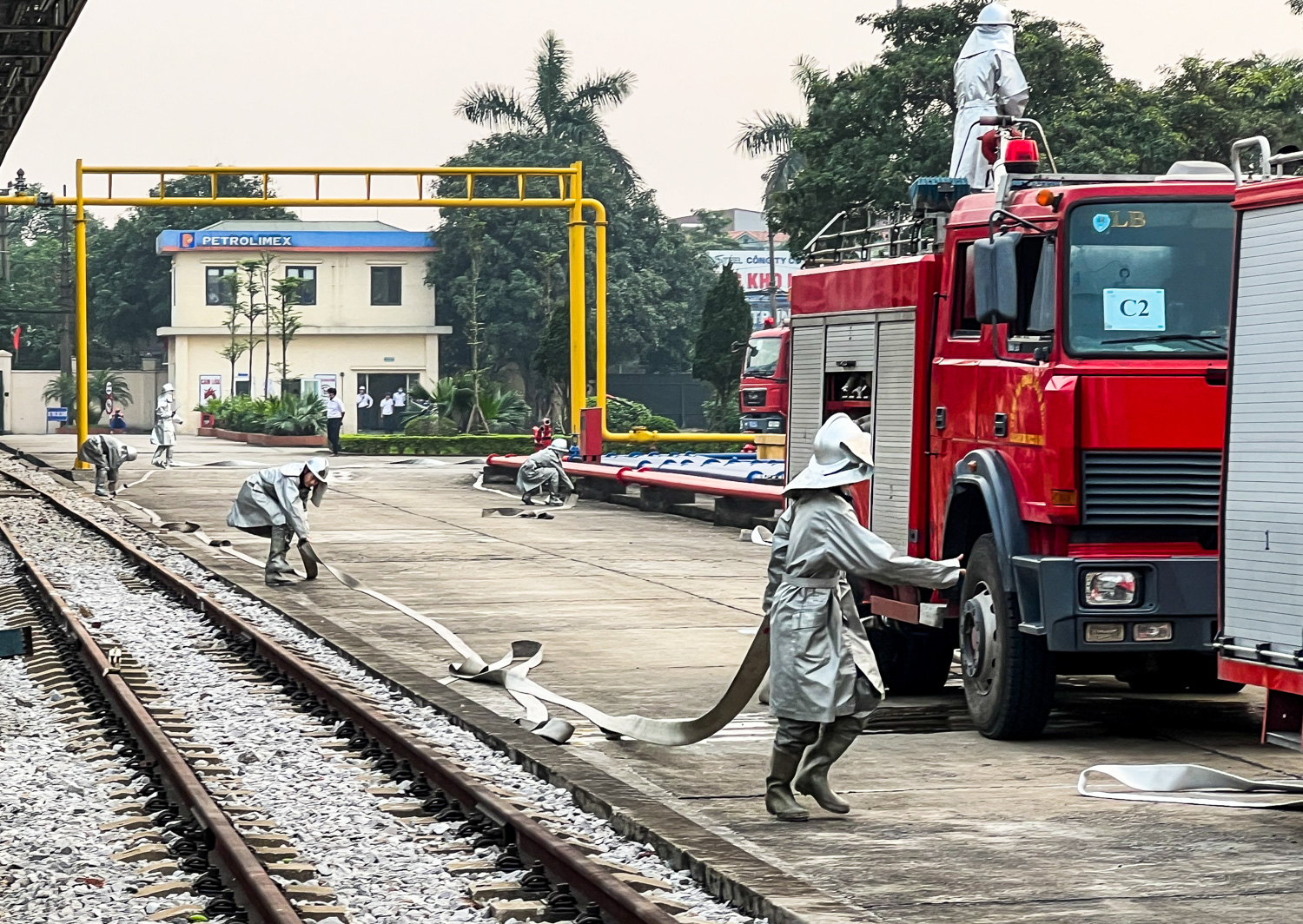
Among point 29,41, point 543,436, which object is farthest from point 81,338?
point 29,41

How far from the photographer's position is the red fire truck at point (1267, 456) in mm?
8023

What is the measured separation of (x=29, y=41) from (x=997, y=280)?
1564 cm

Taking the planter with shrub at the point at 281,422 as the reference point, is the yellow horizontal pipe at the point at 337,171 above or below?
above

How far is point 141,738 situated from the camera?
1052 centimetres

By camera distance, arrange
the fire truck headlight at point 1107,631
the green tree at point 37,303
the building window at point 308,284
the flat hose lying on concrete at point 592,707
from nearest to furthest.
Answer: the flat hose lying on concrete at point 592,707 < the fire truck headlight at point 1107,631 < the building window at point 308,284 < the green tree at point 37,303

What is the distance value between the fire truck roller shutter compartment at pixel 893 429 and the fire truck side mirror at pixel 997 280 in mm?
1327

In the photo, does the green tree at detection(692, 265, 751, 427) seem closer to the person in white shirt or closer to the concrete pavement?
the person in white shirt

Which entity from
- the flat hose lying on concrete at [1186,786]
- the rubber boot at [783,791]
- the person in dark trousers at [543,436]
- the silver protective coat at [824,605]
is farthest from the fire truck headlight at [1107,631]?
the person in dark trousers at [543,436]

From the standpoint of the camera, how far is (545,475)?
105 ft

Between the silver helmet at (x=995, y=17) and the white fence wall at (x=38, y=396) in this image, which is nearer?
the silver helmet at (x=995, y=17)

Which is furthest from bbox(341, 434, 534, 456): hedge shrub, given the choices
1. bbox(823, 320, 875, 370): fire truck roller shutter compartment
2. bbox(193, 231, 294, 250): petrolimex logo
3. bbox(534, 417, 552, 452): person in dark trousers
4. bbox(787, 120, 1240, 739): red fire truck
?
bbox(787, 120, 1240, 739): red fire truck

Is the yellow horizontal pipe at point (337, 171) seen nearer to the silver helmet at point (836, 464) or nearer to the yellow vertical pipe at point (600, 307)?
the yellow vertical pipe at point (600, 307)

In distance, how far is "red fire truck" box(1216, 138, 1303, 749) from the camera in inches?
316

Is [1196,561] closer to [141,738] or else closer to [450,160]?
[141,738]
